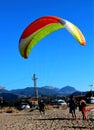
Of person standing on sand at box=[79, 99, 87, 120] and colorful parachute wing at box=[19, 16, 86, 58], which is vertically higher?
colorful parachute wing at box=[19, 16, 86, 58]

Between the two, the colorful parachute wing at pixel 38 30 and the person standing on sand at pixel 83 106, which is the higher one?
the colorful parachute wing at pixel 38 30

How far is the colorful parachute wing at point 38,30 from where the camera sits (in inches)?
769

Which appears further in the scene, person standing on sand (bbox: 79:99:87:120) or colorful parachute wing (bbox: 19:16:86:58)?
person standing on sand (bbox: 79:99:87:120)

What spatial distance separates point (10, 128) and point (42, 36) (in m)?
5.95

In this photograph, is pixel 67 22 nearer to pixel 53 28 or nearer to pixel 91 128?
pixel 53 28

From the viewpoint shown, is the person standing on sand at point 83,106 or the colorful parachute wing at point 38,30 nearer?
the colorful parachute wing at point 38,30

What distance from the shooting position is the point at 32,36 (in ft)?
67.8

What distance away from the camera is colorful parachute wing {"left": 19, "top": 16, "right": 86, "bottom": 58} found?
64.1 ft

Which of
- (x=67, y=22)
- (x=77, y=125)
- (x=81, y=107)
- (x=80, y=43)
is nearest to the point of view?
(x=80, y=43)

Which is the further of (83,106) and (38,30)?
(83,106)

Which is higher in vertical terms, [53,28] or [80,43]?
[53,28]

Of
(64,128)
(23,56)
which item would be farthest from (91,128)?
(23,56)

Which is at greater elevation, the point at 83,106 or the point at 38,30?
the point at 38,30

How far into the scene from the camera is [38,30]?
2033 centimetres
